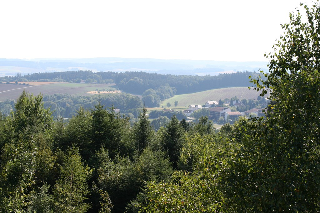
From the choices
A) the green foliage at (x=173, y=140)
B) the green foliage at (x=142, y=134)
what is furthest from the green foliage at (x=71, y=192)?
the green foliage at (x=142, y=134)

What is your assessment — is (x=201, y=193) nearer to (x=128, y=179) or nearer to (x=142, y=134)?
(x=128, y=179)

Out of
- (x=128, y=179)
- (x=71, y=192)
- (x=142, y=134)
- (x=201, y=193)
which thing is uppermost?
(x=201, y=193)

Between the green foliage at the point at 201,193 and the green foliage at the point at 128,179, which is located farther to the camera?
the green foliage at the point at 128,179

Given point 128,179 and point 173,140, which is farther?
point 173,140

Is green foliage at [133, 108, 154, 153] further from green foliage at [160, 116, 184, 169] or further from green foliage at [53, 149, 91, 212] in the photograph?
green foliage at [53, 149, 91, 212]

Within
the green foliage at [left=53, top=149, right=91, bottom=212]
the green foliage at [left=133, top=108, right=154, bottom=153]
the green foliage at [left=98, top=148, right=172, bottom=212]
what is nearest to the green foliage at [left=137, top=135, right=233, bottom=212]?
the green foliage at [left=53, top=149, right=91, bottom=212]

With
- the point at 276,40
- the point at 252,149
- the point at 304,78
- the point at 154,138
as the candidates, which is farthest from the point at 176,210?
the point at 154,138

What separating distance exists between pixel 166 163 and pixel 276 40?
71.4ft

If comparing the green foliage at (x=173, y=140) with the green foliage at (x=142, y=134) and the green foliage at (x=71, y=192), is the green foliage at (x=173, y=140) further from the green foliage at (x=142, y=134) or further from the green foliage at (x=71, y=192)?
the green foliage at (x=71, y=192)

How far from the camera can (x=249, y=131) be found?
44.4 feet

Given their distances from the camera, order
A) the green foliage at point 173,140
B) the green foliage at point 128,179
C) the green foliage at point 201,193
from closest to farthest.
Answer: the green foliage at point 201,193 → the green foliage at point 128,179 → the green foliage at point 173,140

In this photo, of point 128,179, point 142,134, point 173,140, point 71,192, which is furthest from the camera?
point 142,134

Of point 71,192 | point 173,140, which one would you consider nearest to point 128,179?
point 71,192

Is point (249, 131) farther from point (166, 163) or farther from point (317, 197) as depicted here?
point (166, 163)
